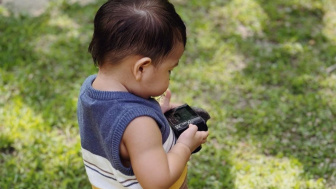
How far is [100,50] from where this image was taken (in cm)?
161

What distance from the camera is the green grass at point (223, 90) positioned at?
2.88 metres

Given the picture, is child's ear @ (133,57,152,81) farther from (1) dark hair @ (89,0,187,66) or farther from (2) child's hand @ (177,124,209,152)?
(2) child's hand @ (177,124,209,152)

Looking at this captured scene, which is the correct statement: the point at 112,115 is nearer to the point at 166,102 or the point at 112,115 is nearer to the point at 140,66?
the point at 140,66

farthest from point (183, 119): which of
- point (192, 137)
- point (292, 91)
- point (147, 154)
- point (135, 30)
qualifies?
point (292, 91)

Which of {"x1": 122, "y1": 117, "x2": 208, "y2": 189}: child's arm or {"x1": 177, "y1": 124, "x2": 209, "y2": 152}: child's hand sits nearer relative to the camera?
{"x1": 122, "y1": 117, "x2": 208, "y2": 189}: child's arm

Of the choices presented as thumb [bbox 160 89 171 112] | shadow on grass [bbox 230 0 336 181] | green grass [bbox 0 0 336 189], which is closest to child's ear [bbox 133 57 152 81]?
thumb [bbox 160 89 171 112]

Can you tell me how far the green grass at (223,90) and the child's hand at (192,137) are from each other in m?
1.06

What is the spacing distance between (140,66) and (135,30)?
13 cm

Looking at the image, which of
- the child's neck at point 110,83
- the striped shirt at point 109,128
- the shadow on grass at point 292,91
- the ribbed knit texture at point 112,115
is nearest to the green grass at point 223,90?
the shadow on grass at point 292,91

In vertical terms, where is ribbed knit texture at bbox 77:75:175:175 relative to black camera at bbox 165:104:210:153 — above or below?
above

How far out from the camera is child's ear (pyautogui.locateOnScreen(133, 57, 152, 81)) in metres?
1.56

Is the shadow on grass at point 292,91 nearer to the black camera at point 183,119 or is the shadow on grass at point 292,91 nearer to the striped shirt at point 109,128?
the black camera at point 183,119

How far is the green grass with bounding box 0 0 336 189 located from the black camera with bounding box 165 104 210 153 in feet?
3.28

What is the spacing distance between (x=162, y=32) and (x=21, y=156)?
180 centimetres
